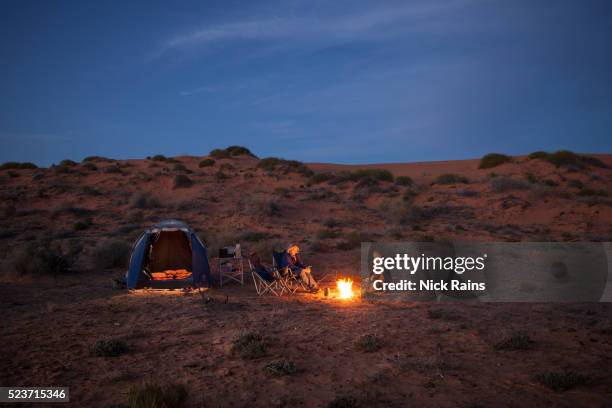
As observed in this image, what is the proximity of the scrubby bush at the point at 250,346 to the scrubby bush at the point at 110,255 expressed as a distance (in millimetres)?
8328

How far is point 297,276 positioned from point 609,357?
641 centimetres

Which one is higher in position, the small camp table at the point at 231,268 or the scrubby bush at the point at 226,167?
the scrubby bush at the point at 226,167

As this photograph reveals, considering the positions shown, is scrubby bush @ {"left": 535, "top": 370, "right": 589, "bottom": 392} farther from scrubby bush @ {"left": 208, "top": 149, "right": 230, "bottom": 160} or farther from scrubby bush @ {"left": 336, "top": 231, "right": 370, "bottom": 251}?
scrubby bush @ {"left": 208, "top": 149, "right": 230, "bottom": 160}

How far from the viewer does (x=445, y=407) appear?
15.8 feet

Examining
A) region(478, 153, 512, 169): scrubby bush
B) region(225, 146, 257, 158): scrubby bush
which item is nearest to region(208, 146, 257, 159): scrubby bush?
region(225, 146, 257, 158): scrubby bush

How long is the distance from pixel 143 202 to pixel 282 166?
12.9 meters

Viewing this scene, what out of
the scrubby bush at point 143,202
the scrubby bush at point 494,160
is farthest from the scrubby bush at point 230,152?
the scrubby bush at point 494,160

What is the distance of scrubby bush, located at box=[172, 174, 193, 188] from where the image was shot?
2920cm

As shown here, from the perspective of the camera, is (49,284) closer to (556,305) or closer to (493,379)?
(493,379)

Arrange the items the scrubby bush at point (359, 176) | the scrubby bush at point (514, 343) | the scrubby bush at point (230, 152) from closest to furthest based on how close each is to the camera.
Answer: the scrubby bush at point (514, 343) → the scrubby bush at point (359, 176) → the scrubby bush at point (230, 152)

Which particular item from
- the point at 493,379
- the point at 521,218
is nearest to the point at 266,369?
the point at 493,379

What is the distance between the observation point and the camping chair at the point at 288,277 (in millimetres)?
10734

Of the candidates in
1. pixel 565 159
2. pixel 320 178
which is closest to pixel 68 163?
pixel 320 178

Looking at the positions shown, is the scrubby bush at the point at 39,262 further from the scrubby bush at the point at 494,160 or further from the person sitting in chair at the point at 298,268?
the scrubby bush at the point at 494,160
